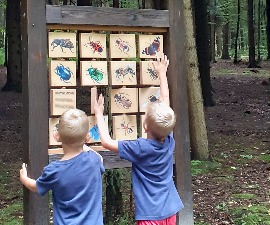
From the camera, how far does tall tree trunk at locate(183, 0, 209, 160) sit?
8500 mm

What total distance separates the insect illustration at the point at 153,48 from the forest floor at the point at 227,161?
89.1 inches

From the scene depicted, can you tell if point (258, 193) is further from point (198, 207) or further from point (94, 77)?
point (94, 77)

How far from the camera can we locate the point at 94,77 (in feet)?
15.6

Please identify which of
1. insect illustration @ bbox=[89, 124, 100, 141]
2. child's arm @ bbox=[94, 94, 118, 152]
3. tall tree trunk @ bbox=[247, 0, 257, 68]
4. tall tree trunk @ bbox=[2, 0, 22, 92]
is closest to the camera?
child's arm @ bbox=[94, 94, 118, 152]

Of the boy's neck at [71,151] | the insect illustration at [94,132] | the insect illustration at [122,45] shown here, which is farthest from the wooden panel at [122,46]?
the boy's neck at [71,151]

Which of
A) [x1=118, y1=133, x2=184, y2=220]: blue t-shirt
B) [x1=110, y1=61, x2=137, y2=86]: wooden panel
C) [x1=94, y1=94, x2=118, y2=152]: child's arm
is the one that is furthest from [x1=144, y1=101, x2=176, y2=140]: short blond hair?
[x1=110, y1=61, x2=137, y2=86]: wooden panel

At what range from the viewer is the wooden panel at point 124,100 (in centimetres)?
487

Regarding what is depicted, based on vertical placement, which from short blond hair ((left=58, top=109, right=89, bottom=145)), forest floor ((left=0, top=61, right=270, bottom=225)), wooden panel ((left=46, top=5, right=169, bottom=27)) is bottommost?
forest floor ((left=0, top=61, right=270, bottom=225))

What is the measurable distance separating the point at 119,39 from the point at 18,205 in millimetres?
3329

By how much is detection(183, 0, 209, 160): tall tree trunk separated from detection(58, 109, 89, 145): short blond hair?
5175 mm

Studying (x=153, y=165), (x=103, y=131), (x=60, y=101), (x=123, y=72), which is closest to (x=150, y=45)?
(x=123, y=72)

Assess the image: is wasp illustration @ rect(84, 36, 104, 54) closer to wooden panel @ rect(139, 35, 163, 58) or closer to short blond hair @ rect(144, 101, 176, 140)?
wooden panel @ rect(139, 35, 163, 58)

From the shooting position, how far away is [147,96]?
16.6 feet

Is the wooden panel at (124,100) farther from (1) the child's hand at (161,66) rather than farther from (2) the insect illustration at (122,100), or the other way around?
(1) the child's hand at (161,66)
